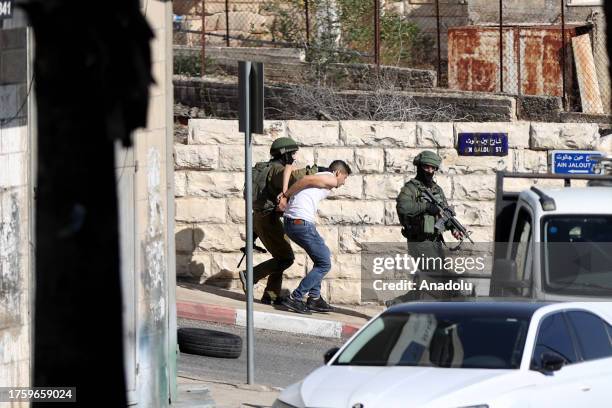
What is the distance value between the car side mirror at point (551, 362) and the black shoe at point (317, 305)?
656 cm

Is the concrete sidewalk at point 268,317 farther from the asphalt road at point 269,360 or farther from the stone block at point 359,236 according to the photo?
the stone block at point 359,236

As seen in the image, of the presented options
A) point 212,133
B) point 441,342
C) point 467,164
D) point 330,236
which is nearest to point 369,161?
point 330,236

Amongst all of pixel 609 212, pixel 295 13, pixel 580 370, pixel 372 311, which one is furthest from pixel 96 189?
pixel 295 13

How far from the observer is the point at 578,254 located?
10.3m

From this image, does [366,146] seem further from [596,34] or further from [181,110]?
[596,34]

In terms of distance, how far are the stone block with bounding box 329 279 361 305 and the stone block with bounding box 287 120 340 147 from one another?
1732mm

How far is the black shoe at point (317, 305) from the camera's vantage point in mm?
14008

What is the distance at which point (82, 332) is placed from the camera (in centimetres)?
455

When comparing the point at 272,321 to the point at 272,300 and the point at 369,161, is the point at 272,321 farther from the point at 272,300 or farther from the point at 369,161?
the point at 369,161

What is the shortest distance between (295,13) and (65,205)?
1670 cm

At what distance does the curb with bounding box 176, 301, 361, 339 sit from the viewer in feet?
43.9

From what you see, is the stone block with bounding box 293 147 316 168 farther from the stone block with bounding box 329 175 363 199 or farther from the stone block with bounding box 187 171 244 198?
the stone block with bounding box 187 171 244 198

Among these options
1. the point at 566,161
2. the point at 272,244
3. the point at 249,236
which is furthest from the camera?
the point at 566,161

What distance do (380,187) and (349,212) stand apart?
1.63 ft
